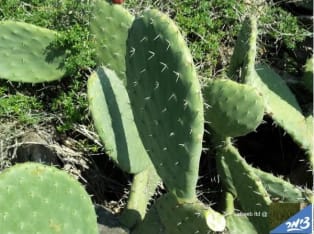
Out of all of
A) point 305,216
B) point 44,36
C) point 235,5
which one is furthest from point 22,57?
point 305,216

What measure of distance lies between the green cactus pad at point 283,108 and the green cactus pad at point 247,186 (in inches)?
14.2

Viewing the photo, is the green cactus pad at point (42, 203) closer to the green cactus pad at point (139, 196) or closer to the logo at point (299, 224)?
the green cactus pad at point (139, 196)

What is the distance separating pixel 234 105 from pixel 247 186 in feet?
1.12

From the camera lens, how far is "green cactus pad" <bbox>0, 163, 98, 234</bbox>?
2035mm

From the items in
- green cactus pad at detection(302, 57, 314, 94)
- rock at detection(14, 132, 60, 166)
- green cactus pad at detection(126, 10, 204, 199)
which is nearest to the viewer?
green cactus pad at detection(126, 10, 204, 199)

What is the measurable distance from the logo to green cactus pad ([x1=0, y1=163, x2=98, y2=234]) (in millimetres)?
623

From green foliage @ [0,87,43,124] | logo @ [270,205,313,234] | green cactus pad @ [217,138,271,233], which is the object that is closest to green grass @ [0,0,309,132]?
green foliage @ [0,87,43,124]

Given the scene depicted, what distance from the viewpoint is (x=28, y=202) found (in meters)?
2.07

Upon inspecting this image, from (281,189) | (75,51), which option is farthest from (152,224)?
(75,51)

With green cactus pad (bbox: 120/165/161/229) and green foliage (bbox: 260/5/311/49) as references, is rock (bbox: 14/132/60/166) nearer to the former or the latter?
green cactus pad (bbox: 120/165/161/229)

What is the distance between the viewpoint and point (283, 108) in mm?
2979

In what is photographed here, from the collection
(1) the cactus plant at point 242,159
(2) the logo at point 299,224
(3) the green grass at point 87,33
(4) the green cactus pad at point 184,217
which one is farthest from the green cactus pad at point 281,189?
(3) the green grass at point 87,33

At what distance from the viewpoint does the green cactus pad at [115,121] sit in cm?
238

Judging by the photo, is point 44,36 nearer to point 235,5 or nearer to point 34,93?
point 34,93
